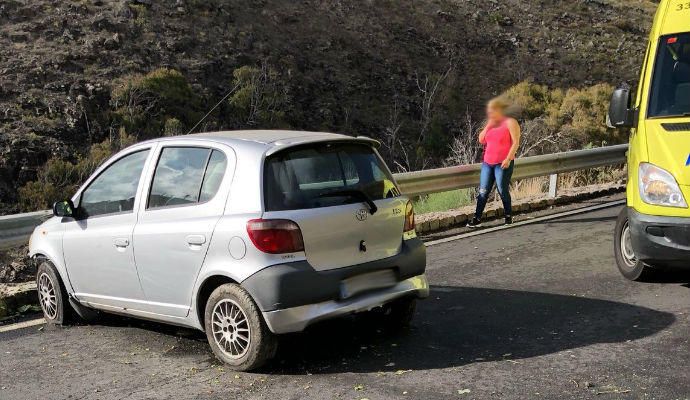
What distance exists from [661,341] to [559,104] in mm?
21657

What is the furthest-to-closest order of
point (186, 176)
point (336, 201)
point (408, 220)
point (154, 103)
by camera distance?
point (154, 103)
point (408, 220)
point (186, 176)
point (336, 201)

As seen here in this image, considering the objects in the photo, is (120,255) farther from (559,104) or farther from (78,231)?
(559,104)

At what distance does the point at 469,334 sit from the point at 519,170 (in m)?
6.69

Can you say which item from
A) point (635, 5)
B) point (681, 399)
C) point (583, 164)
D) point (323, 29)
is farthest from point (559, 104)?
point (681, 399)

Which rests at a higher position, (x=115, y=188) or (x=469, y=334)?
(x=115, y=188)

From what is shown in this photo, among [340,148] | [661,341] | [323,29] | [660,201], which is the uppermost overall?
[323,29]

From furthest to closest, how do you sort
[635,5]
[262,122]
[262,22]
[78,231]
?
1. [635,5]
2. [262,22]
3. [262,122]
4. [78,231]

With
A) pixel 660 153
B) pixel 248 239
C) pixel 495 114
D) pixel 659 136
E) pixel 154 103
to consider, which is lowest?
pixel 248 239

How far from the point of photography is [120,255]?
5688 mm

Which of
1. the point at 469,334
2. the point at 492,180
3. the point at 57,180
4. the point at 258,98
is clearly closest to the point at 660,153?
the point at 469,334

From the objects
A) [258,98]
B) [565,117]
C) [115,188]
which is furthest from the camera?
[565,117]

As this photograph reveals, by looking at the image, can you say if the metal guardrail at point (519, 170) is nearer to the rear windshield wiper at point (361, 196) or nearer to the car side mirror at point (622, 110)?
the car side mirror at point (622, 110)

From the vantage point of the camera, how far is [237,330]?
16.5ft

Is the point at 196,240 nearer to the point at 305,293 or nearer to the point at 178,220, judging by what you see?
the point at 178,220
